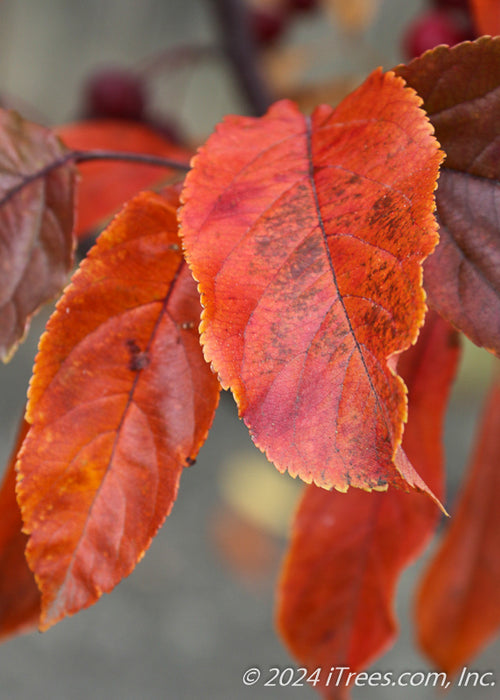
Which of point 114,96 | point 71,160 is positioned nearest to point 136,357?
point 71,160

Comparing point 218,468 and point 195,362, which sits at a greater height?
point 195,362

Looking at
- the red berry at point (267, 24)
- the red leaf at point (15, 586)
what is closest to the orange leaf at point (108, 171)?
the red leaf at point (15, 586)

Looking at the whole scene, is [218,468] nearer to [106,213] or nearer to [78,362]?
[106,213]

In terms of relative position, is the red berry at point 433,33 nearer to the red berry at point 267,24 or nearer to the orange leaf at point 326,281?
the red berry at point 267,24

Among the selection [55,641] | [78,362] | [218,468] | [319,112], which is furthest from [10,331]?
[218,468]

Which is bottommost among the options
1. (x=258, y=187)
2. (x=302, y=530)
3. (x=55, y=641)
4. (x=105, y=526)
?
(x=55, y=641)

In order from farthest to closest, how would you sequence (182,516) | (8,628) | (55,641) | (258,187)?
(182,516) < (55,641) < (8,628) < (258,187)

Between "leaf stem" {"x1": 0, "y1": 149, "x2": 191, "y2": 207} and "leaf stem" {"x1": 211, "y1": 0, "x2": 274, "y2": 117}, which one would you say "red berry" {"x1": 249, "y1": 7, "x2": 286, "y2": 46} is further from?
"leaf stem" {"x1": 0, "y1": 149, "x2": 191, "y2": 207}
